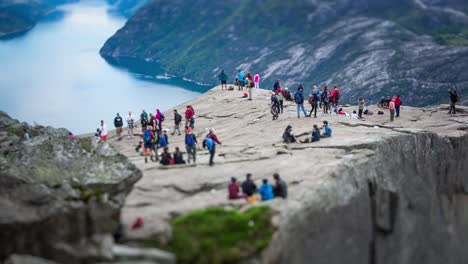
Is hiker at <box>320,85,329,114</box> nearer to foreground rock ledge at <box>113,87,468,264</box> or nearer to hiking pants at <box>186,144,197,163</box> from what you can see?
foreground rock ledge at <box>113,87,468,264</box>

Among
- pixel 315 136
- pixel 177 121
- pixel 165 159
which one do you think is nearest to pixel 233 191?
pixel 165 159

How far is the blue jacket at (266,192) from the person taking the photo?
30766 millimetres

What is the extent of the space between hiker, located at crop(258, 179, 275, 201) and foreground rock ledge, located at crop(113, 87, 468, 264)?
1.97 ft

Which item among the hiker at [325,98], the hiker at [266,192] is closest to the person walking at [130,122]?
the hiker at [325,98]

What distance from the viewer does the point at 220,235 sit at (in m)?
26.8

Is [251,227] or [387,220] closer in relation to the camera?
[251,227]

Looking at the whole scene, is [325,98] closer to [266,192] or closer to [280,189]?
[280,189]

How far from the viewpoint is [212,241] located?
Answer: 86.4 ft

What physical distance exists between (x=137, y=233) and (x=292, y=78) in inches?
6767

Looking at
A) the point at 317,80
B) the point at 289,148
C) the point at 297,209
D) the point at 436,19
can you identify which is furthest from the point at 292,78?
the point at 297,209

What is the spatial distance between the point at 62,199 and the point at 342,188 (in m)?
16.1

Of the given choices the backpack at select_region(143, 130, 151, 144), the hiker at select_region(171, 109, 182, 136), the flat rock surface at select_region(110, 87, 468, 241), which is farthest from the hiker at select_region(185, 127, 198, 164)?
the hiker at select_region(171, 109, 182, 136)

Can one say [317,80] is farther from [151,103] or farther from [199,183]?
[199,183]

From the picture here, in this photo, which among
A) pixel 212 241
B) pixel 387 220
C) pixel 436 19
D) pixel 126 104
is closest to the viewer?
pixel 212 241
